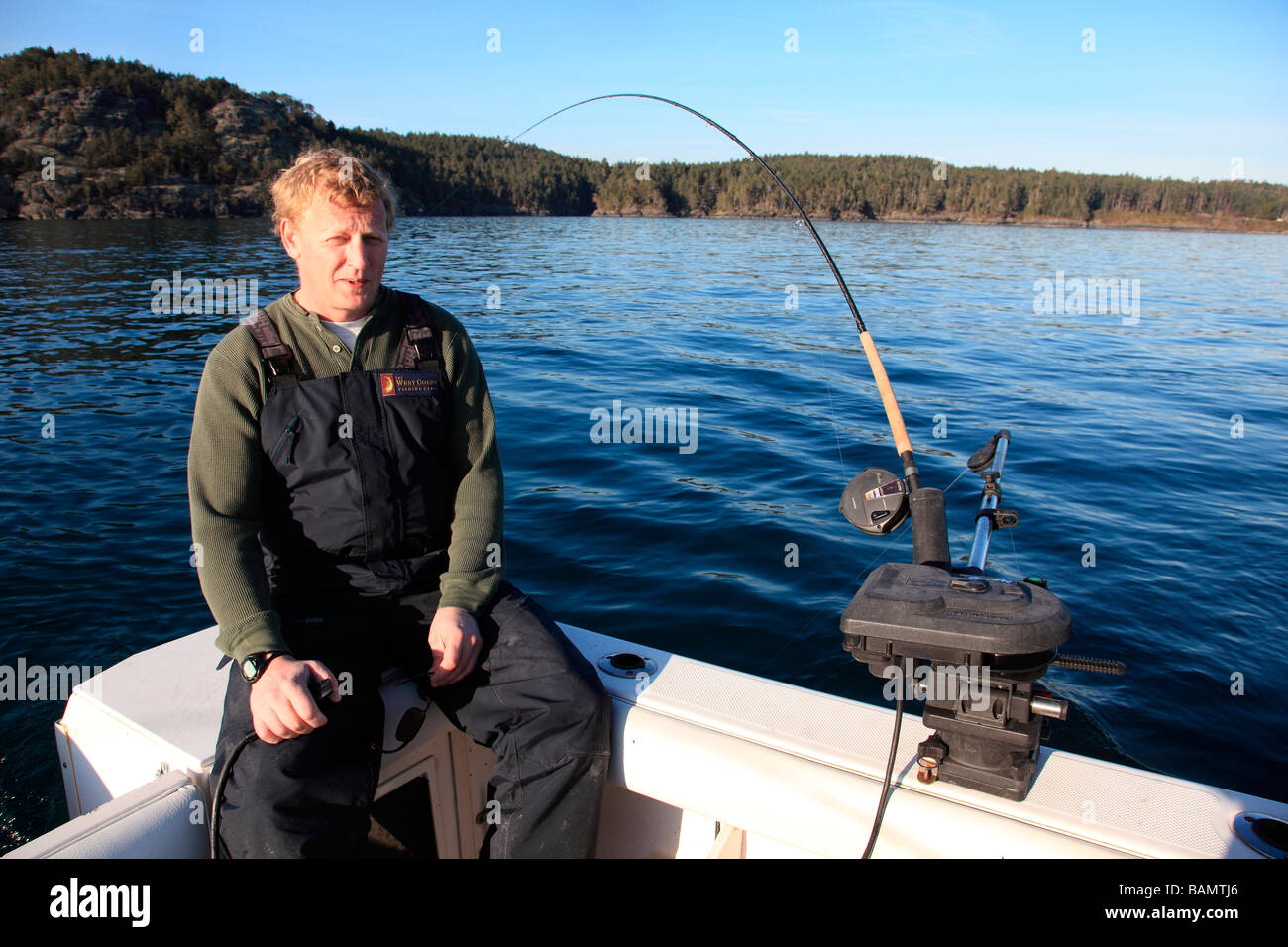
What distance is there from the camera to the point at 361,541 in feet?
7.32

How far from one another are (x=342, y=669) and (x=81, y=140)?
6739cm

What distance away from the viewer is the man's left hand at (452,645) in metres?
2.16

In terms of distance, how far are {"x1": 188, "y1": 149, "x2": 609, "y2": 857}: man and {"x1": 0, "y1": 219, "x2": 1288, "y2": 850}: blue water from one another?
2036mm

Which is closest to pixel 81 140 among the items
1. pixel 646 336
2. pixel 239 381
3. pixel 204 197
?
pixel 204 197

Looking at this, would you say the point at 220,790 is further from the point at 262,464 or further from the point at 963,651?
the point at 963,651

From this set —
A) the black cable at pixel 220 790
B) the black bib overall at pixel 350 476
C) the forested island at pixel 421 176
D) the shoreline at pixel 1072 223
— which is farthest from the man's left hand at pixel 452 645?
the shoreline at pixel 1072 223

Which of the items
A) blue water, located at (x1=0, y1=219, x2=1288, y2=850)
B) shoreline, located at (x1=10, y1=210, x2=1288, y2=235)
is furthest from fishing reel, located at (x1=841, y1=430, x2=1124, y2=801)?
shoreline, located at (x1=10, y1=210, x2=1288, y2=235)

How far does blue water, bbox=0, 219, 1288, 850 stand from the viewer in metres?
4.51

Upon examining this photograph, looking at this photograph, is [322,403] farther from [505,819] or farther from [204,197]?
[204,197]

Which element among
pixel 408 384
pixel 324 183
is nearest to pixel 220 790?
pixel 408 384

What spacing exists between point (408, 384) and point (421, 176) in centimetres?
7202

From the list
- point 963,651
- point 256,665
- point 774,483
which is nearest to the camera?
point 963,651

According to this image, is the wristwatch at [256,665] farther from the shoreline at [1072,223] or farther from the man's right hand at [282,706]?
the shoreline at [1072,223]

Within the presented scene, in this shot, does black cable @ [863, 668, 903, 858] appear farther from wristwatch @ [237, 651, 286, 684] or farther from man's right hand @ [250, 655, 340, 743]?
wristwatch @ [237, 651, 286, 684]
